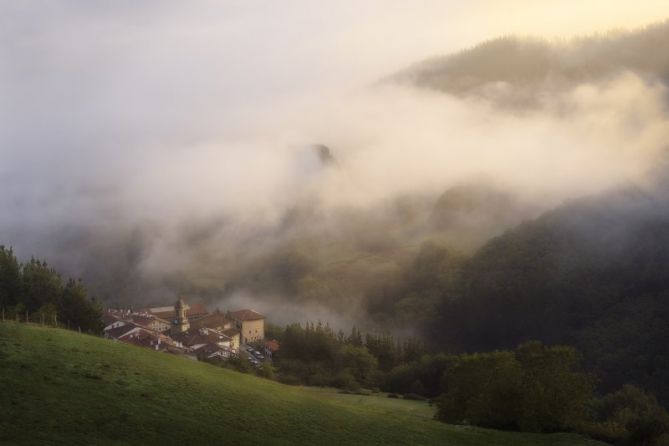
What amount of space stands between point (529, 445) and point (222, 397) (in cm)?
2314

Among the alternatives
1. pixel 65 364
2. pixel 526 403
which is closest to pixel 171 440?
pixel 65 364

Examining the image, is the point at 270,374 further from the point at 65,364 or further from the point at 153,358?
the point at 65,364

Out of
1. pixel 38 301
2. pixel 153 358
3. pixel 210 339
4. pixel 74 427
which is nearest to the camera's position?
pixel 74 427

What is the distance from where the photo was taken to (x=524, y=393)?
55344 mm

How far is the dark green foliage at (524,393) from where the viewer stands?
53562mm

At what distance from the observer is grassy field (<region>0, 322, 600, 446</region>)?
34.6m

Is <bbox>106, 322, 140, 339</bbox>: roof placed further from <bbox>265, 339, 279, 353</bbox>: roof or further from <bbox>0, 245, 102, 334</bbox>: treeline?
<bbox>0, 245, 102, 334</bbox>: treeline

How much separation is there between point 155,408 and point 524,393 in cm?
3183

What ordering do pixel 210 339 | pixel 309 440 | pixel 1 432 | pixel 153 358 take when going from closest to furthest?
pixel 1 432 → pixel 309 440 → pixel 153 358 → pixel 210 339

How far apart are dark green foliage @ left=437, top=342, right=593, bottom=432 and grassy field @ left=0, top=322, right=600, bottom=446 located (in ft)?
10.2

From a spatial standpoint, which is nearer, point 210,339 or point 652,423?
point 652,423

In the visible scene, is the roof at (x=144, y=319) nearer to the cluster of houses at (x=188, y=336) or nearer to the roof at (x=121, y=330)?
the cluster of houses at (x=188, y=336)

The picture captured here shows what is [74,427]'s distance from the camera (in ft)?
110

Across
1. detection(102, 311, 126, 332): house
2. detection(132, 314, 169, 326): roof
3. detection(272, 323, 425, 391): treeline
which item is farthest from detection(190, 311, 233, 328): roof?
detection(272, 323, 425, 391): treeline
